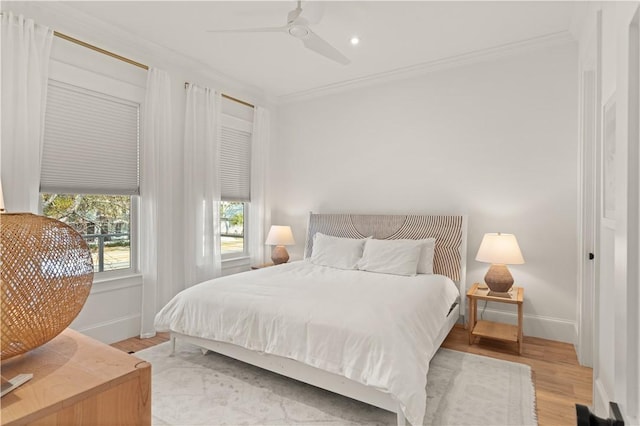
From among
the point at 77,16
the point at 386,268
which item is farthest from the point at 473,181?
the point at 77,16

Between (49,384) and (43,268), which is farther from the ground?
(43,268)

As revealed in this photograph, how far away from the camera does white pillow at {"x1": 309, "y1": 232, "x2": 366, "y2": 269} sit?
386 centimetres

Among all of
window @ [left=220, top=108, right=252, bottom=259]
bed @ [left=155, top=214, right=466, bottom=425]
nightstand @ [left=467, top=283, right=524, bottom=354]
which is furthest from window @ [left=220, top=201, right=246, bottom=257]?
nightstand @ [left=467, top=283, right=524, bottom=354]

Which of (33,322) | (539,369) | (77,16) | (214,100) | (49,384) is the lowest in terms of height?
(539,369)

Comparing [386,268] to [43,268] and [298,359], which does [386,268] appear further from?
[43,268]

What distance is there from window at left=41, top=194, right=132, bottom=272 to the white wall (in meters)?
2.41

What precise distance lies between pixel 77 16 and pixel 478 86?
3.94m

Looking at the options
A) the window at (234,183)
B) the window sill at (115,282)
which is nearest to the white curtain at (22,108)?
the window sill at (115,282)

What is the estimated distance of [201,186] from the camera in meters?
4.06

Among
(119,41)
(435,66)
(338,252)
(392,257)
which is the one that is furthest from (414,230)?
(119,41)

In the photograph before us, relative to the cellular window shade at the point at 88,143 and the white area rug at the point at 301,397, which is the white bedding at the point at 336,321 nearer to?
the white area rug at the point at 301,397

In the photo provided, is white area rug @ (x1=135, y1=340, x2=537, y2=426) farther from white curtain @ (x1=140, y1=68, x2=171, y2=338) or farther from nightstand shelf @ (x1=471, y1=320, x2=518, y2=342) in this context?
white curtain @ (x1=140, y1=68, x2=171, y2=338)

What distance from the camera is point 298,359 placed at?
2219 mm

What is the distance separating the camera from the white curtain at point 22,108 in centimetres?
254
